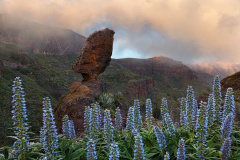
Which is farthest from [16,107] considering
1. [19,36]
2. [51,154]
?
[19,36]

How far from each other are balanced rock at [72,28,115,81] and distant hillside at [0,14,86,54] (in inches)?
3942

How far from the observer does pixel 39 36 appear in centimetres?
14138

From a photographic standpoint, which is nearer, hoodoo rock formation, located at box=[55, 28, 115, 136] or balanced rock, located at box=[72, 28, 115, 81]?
hoodoo rock formation, located at box=[55, 28, 115, 136]

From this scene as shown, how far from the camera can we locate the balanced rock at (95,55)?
2325 cm

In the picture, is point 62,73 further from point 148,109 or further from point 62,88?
point 148,109

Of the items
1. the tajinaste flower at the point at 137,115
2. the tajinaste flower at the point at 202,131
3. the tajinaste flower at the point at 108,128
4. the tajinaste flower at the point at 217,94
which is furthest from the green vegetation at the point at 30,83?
the tajinaste flower at the point at 202,131

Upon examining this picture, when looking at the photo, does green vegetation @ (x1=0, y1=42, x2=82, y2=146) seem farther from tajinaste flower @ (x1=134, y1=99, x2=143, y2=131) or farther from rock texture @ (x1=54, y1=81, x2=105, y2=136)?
tajinaste flower @ (x1=134, y1=99, x2=143, y2=131)

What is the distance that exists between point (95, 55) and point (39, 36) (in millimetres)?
136534

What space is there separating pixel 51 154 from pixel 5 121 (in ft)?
87.5

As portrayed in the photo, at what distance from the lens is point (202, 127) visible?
382cm

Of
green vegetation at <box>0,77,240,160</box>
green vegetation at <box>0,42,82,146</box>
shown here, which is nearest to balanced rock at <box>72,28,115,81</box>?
green vegetation at <box>0,42,82,146</box>

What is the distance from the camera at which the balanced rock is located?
23.3m

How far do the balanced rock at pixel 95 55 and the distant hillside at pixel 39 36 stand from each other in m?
100

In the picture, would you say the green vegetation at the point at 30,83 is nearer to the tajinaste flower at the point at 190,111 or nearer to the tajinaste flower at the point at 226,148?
the tajinaste flower at the point at 190,111
